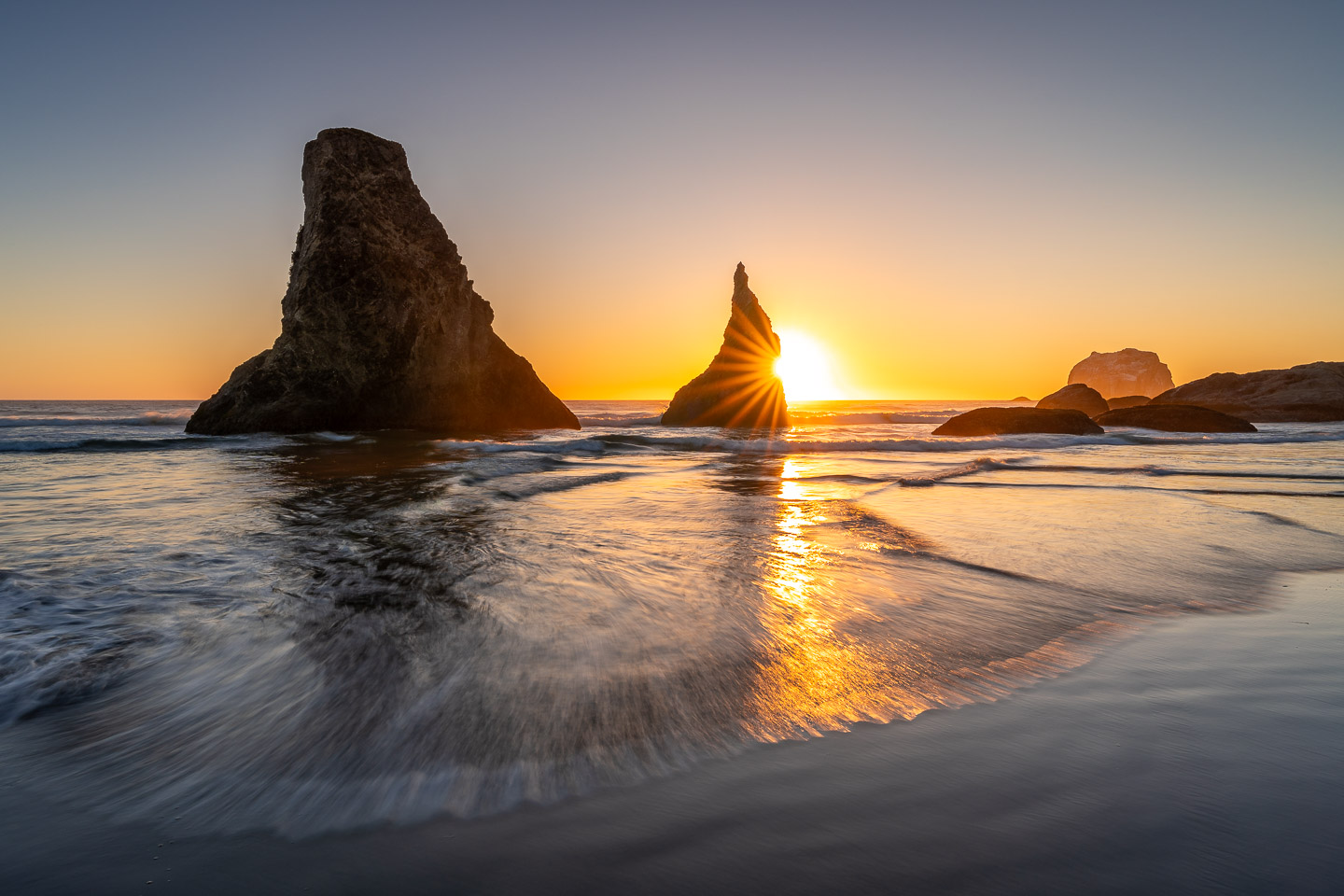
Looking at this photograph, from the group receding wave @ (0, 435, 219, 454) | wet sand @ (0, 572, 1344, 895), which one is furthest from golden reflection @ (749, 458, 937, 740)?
receding wave @ (0, 435, 219, 454)

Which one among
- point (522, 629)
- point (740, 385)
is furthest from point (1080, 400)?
point (522, 629)

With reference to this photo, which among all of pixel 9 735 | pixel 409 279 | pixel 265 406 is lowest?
pixel 9 735

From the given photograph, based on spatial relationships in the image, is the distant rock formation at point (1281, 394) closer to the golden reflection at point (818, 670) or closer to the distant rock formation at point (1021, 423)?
the distant rock formation at point (1021, 423)

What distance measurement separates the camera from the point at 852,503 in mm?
6688

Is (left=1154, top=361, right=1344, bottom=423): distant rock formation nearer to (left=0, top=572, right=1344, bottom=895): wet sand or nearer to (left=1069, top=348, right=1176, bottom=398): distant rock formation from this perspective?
(left=0, top=572, right=1344, bottom=895): wet sand

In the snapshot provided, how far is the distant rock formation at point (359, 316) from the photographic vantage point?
19.6m

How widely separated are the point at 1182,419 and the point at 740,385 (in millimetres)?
17963

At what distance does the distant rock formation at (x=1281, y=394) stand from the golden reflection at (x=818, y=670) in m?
31.4

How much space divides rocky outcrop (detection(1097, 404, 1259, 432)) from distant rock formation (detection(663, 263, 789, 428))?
1491cm

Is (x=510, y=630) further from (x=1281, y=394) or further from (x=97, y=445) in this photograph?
(x=1281, y=394)

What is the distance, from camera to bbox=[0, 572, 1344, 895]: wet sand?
3.97 feet

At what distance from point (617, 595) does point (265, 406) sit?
21003 mm

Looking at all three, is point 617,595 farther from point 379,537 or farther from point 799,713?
point 379,537

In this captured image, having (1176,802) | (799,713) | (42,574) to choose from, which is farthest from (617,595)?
(42,574)
